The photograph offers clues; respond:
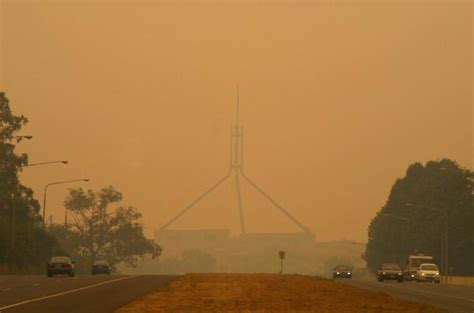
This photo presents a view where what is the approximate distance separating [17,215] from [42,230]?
6.99m

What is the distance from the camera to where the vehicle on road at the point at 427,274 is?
9220 centimetres

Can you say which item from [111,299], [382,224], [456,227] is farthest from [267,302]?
[382,224]

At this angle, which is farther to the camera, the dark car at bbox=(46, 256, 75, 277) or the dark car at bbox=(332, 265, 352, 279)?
the dark car at bbox=(332, 265, 352, 279)

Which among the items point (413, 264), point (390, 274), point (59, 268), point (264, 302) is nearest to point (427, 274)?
point (390, 274)

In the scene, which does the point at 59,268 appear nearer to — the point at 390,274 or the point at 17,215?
the point at 390,274

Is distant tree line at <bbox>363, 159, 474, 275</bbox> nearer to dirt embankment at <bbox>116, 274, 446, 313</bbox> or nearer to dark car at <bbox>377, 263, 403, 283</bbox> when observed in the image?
dark car at <bbox>377, 263, 403, 283</bbox>

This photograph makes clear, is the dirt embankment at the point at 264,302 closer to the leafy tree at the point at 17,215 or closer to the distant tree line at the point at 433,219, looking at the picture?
the leafy tree at the point at 17,215

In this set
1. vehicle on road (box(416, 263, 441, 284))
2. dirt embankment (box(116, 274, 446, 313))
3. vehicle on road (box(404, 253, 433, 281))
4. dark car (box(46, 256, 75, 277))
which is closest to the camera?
dirt embankment (box(116, 274, 446, 313))

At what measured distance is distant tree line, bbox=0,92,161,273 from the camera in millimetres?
117094

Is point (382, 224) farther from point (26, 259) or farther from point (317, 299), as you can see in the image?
point (317, 299)

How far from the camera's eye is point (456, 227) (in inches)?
5881

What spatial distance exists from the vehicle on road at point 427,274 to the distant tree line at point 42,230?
37.5 metres

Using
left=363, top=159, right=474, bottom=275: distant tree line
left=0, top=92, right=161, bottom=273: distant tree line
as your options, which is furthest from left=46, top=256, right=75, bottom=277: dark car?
left=363, top=159, right=474, bottom=275: distant tree line

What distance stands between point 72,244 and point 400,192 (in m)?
55.1
